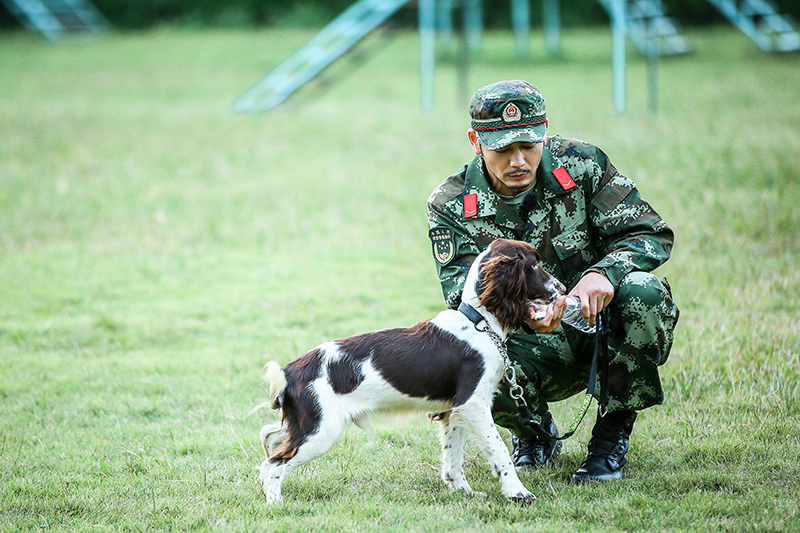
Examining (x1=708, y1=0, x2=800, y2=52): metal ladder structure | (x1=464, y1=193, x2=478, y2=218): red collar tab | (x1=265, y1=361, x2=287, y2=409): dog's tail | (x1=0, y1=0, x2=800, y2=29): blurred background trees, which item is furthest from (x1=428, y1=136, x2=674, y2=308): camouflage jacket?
(x1=0, y1=0, x2=800, y2=29): blurred background trees

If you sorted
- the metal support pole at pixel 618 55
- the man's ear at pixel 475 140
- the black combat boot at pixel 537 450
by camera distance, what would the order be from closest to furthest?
the man's ear at pixel 475 140
the black combat boot at pixel 537 450
the metal support pole at pixel 618 55

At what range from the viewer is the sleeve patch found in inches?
150

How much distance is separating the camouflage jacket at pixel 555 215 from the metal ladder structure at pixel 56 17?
1304 inches

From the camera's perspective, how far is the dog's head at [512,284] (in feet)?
10.9

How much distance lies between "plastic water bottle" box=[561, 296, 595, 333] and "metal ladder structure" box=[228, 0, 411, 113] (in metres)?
15.5

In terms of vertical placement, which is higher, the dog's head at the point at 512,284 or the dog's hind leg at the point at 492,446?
the dog's head at the point at 512,284

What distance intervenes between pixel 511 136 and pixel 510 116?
0.09m

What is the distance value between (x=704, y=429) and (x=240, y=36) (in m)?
31.3

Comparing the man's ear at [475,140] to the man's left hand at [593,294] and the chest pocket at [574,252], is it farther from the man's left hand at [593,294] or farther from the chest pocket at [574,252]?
the man's left hand at [593,294]

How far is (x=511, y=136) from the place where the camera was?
357 cm

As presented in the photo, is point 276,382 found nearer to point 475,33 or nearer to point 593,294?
point 593,294

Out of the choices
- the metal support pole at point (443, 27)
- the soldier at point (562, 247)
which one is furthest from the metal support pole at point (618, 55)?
the soldier at point (562, 247)

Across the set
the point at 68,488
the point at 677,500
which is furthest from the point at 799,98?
the point at 68,488

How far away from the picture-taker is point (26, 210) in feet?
33.7
